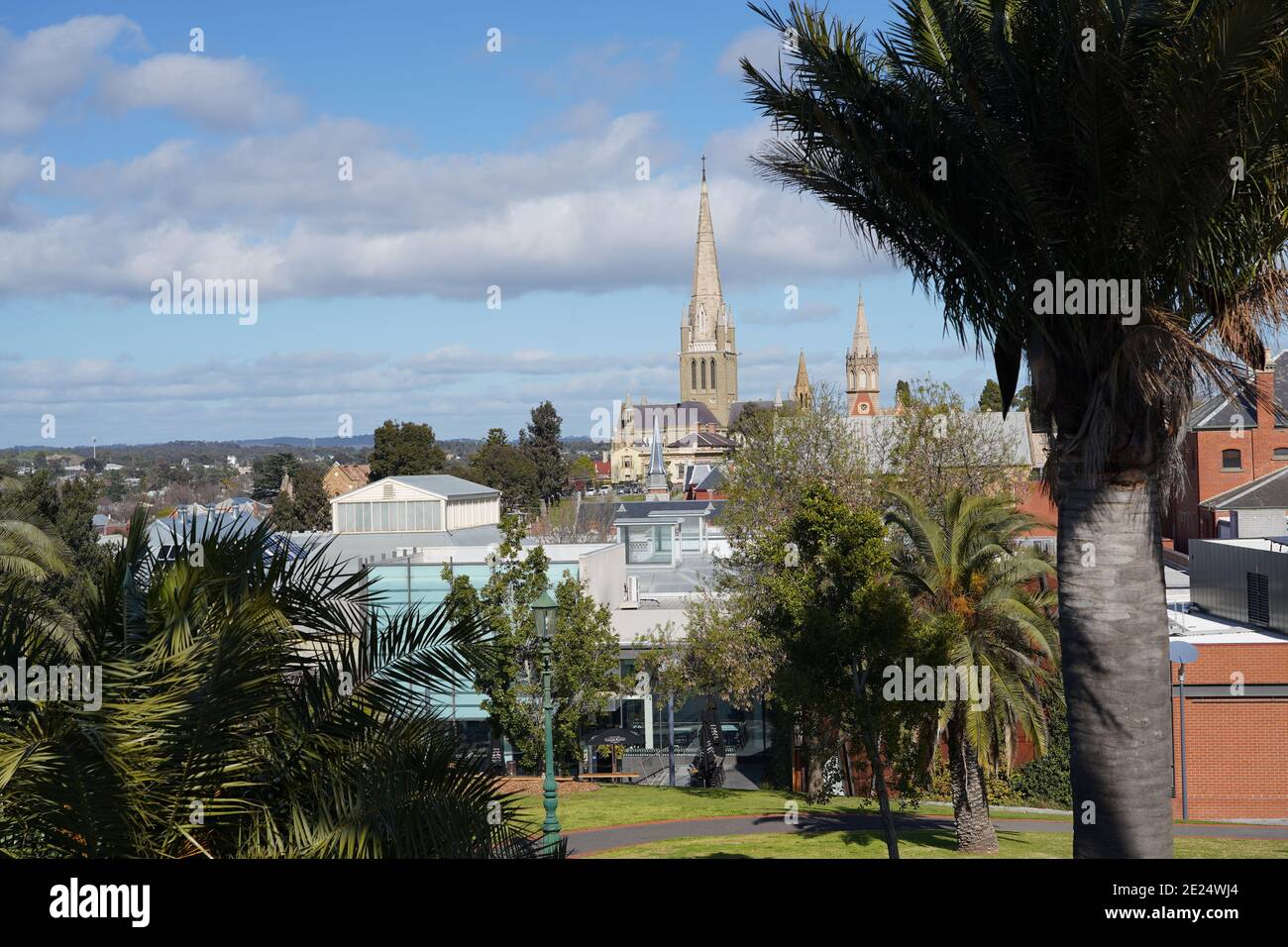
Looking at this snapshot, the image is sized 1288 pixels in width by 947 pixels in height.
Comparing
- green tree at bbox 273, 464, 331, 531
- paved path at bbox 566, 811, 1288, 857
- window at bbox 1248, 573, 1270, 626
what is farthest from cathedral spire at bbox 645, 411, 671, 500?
paved path at bbox 566, 811, 1288, 857

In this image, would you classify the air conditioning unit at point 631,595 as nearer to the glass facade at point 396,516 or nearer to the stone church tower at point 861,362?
the glass facade at point 396,516

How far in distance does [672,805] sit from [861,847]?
5.49 metres

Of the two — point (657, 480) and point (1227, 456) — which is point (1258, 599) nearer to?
point (1227, 456)

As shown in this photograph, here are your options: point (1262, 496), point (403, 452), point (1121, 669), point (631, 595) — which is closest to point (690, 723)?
point (631, 595)

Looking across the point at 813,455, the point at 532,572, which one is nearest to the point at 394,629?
the point at 532,572

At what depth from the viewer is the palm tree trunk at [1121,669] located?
21.1 feet

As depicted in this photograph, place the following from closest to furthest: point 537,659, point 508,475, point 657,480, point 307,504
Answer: point 537,659 < point 307,504 < point 508,475 < point 657,480

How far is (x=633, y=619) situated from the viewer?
37406 millimetres

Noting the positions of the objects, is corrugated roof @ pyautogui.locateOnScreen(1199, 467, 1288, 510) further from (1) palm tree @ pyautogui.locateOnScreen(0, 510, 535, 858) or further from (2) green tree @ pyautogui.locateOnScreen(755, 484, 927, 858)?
(1) palm tree @ pyautogui.locateOnScreen(0, 510, 535, 858)

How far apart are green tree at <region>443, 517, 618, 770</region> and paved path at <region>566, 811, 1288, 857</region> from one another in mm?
4578

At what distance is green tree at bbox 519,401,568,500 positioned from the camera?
117188 mm

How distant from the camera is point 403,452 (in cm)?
9738

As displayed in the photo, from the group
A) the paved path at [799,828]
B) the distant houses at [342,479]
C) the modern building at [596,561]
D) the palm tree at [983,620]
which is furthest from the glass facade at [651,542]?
the distant houses at [342,479]
